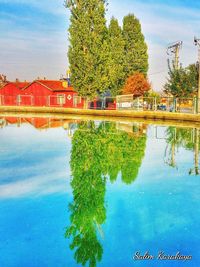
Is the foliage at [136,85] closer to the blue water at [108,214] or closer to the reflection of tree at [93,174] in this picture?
the reflection of tree at [93,174]

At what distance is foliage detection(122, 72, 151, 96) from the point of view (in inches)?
1369

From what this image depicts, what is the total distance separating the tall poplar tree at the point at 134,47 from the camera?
37.4 meters

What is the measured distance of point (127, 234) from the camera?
4230mm

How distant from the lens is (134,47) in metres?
37.9

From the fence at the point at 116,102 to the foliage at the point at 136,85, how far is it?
1.64m

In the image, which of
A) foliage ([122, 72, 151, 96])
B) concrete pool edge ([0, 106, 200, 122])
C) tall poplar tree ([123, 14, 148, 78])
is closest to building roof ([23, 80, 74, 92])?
tall poplar tree ([123, 14, 148, 78])

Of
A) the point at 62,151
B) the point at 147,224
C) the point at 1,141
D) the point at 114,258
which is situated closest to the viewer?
the point at 114,258

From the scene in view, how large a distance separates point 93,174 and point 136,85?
1118 inches

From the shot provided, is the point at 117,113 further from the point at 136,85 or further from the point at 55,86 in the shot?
the point at 55,86

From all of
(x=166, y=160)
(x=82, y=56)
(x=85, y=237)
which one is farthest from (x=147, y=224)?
(x=82, y=56)

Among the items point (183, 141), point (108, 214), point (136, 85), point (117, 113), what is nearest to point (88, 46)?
point (136, 85)

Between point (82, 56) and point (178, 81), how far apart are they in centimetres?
974

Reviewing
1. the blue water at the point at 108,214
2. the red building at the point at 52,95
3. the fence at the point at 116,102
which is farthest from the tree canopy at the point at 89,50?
the blue water at the point at 108,214

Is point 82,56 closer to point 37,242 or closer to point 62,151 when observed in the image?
point 62,151
